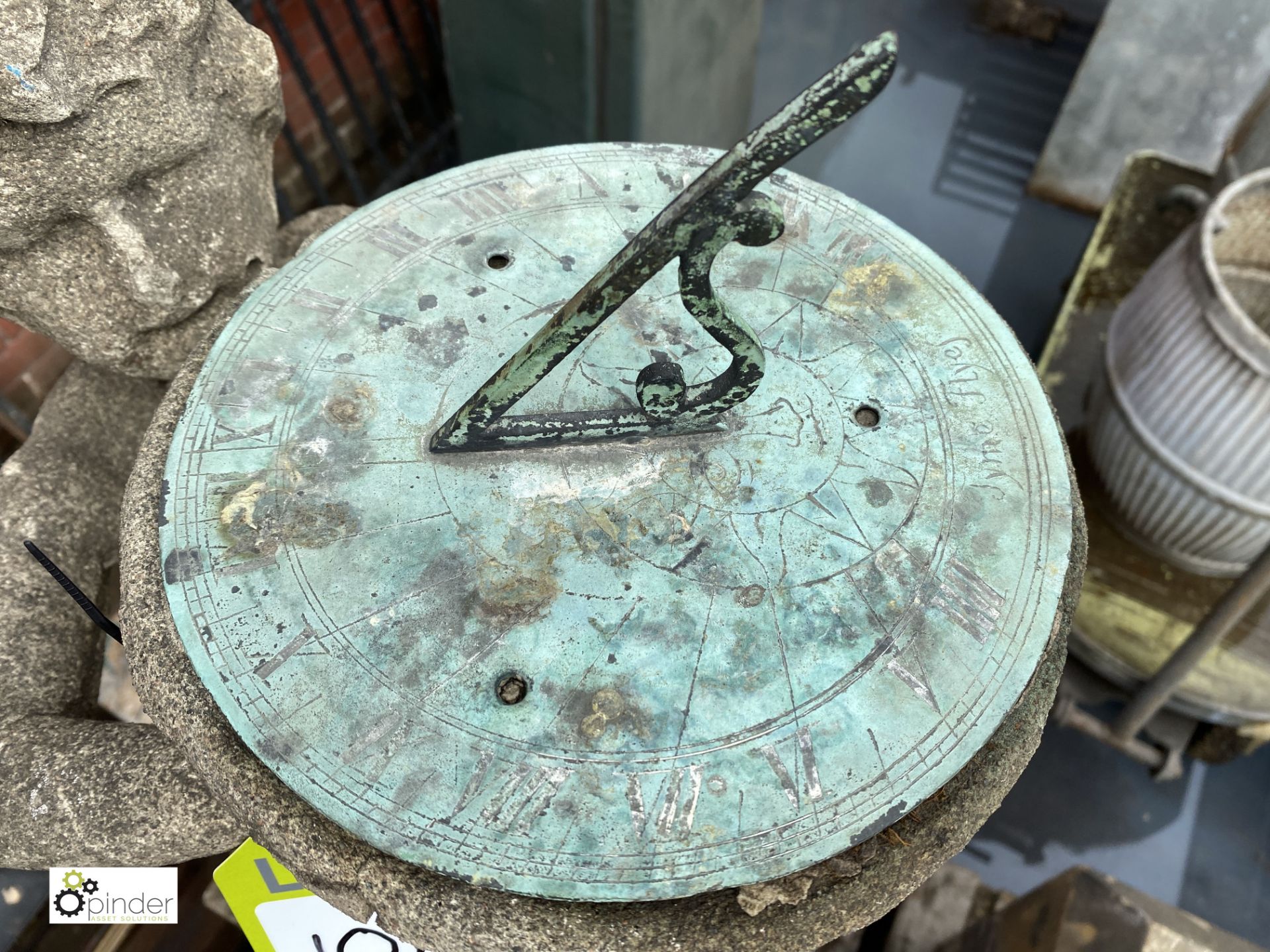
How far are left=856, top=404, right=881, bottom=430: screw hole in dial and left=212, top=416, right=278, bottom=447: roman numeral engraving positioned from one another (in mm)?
1125

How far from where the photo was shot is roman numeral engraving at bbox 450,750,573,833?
1.38 metres

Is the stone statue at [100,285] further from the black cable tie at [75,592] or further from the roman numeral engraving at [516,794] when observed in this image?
the roman numeral engraving at [516,794]

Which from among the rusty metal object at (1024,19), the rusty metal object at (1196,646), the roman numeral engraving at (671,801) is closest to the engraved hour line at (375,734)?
the roman numeral engraving at (671,801)

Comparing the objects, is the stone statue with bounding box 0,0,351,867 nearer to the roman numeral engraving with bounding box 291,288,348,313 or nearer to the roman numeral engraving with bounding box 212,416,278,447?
the roman numeral engraving with bounding box 291,288,348,313

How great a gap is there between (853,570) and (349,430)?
0.97 metres

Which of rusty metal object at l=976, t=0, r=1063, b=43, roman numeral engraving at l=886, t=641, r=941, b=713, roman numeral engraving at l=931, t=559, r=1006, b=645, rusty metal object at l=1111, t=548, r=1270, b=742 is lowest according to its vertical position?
rusty metal object at l=1111, t=548, r=1270, b=742

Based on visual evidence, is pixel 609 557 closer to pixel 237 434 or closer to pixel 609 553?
pixel 609 553

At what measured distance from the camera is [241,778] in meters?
1.52

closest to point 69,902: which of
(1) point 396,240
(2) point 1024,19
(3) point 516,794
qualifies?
(3) point 516,794

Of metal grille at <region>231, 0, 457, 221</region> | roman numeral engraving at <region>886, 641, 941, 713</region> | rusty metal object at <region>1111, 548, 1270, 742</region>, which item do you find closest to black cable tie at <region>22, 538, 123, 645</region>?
roman numeral engraving at <region>886, 641, 941, 713</region>

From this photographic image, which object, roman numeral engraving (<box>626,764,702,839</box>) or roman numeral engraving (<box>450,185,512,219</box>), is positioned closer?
roman numeral engraving (<box>626,764,702,839</box>)

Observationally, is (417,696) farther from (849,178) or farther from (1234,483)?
(849,178)

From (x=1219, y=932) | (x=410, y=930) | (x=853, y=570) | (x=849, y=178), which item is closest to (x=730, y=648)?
(x=853, y=570)

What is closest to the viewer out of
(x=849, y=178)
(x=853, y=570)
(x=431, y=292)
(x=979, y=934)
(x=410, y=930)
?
(x=410, y=930)
